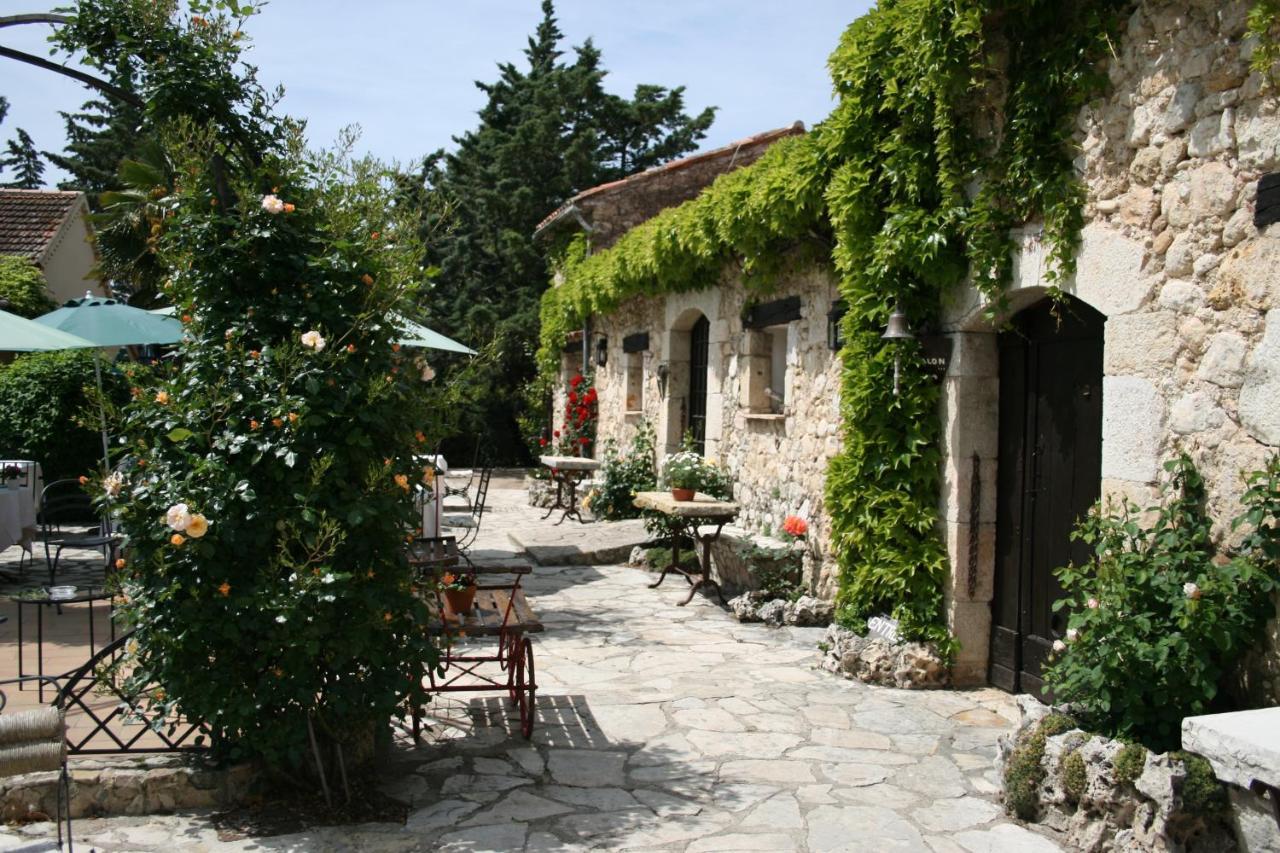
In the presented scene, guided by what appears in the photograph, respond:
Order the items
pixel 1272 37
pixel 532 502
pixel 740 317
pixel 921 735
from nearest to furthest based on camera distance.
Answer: pixel 1272 37 < pixel 921 735 < pixel 740 317 < pixel 532 502

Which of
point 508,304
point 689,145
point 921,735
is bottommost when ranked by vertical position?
point 921,735

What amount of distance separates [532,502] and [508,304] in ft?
25.5

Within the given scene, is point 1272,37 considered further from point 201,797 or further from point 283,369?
point 201,797

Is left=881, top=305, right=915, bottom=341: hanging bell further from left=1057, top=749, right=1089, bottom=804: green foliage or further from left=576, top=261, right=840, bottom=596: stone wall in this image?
left=1057, top=749, right=1089, bottom=804: green foliage

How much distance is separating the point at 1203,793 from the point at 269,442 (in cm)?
339

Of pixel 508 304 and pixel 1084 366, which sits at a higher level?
pixel 508 304

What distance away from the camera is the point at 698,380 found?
10.7 metres

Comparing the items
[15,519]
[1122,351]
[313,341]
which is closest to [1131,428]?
[1122,351]

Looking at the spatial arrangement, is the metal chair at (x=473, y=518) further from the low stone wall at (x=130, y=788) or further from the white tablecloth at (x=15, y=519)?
the white tablecloth at (x=15, y=519)

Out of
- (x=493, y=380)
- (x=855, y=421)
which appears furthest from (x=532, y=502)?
(x=855, y=421)

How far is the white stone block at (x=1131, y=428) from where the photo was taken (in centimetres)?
411

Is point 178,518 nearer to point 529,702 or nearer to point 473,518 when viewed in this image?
point 529,702

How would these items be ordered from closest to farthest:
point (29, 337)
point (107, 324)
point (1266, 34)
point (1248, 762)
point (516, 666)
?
1. point (1248, 762)
2. point (1266, 34)
3. point (516, 666)
4. point (29, 337)
5. point (107, 324)

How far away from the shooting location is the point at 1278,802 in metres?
2.87
